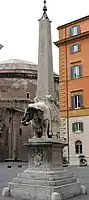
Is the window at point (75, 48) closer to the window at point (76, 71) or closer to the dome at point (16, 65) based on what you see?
the window at point (76, 71)

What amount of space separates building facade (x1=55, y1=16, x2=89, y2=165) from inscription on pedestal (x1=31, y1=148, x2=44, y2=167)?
713 inches

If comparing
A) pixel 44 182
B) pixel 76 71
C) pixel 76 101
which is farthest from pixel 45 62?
pixel 76 71

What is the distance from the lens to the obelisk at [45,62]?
790 cm

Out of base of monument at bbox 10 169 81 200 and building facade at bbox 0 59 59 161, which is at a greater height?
building facade at bbox 0 59 59 161

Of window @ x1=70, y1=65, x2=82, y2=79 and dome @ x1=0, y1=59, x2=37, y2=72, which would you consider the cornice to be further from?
dome @ x1=0, y1=59, x2=37, y2=72

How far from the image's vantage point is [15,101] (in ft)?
144

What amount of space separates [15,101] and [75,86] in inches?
716

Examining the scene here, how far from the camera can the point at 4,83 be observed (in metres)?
44.9

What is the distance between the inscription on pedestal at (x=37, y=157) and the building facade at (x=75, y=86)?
18.1 m

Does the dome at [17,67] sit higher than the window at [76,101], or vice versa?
the dome at [17,67]

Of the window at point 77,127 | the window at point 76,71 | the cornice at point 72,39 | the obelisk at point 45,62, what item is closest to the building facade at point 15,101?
the cornice at point 72,39

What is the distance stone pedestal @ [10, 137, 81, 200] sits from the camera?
6747 millimetres

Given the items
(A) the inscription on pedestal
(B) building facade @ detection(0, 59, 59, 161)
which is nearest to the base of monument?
(A) the inscription on pedestal

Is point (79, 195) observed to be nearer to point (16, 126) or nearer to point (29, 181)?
point (29, 181)
